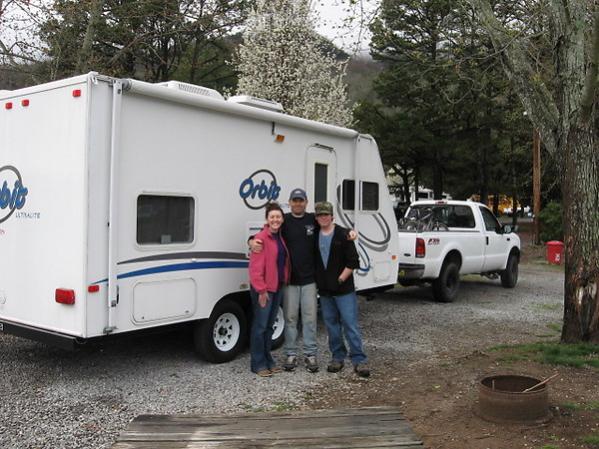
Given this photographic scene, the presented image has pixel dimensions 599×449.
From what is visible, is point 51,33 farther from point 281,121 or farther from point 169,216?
point 169,216

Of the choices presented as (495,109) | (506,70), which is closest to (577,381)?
(506,70)

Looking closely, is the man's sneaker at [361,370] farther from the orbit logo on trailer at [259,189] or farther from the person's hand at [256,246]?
the orbit logo on trailer at [259,189]

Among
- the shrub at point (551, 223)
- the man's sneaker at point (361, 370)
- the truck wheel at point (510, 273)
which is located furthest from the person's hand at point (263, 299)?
the shrub at point (551, 223)

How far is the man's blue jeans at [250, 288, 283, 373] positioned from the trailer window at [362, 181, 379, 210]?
2642 millimetres

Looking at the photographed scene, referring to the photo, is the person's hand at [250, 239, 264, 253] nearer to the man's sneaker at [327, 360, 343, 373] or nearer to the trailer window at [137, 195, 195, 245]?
the trailer window at [137, 195, 195, 245]

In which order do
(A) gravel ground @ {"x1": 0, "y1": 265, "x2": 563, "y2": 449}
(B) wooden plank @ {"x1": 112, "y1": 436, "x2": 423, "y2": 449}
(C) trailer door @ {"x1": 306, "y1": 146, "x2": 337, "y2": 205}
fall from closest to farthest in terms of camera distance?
1. (B) wooden plank @ {"x1": 112, "y1": 436, "x2": 423, "y2": 449}
2. (A) gravel ground @ {"x1": 0, "y1": 265, "x2": 563, "y2": 449}
3. (C) trailer door @ {"x1": 306, "y1": 146, "x2": 337, "y2": 205}

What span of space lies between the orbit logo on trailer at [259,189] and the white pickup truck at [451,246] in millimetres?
4189

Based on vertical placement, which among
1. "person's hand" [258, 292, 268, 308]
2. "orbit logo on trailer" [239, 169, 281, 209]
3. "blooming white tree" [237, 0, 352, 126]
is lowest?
"person's hand" [258, 292, 268, 308]

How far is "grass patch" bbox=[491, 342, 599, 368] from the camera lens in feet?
20.2

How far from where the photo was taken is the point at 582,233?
21.8 feet

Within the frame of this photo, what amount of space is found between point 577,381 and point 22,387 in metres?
5.08

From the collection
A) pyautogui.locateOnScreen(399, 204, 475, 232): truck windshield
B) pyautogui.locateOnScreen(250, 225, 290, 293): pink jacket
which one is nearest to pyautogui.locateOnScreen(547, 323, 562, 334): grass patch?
pyautogui.locateOnScreen(399, 204, 475, 232): truck windshield

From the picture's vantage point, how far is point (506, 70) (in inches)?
288

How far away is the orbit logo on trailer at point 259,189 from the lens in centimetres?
674
